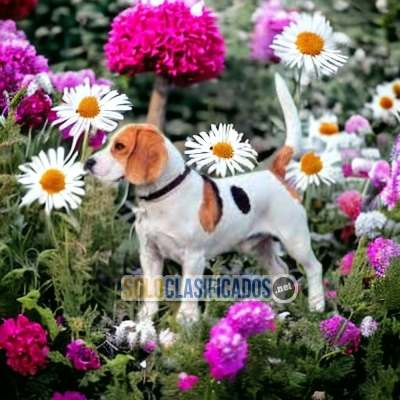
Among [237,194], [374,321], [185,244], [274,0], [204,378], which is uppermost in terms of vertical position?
[274,0]

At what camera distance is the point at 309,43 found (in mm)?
2727

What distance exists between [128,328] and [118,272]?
1.76 feet

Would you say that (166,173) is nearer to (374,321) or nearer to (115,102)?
(115,102)

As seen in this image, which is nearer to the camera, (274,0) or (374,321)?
(374,321)

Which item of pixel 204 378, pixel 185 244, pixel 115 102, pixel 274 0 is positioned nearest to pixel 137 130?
pixel 115 102

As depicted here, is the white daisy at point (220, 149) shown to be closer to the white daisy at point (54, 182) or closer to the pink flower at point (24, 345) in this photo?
the white daisy at point (54, 182)

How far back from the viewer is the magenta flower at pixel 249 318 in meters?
2.02

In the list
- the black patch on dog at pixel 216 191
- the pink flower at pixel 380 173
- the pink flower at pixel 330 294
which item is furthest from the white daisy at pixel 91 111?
the pink flower at pixel 380 173

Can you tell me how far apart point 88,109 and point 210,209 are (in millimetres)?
383

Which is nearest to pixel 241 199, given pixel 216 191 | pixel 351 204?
pixel 216 191

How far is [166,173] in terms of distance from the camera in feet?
7.94

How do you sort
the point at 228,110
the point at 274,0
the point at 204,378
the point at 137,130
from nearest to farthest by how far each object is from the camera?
the point at 204,378
the point at 137,130
the point at 274,0
the point at 228,110

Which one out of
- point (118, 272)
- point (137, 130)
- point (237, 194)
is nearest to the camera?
point (137, 130)

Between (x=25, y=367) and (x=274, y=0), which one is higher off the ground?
(x=274, y=0)
